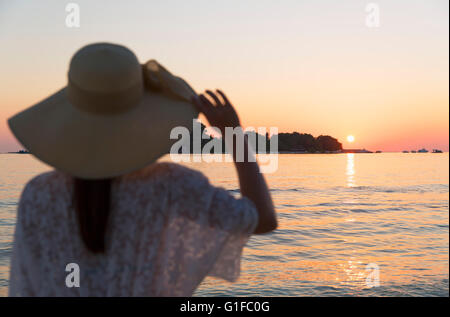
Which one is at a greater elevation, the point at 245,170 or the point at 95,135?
the point at 95,135

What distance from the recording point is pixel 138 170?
1203 millimetres

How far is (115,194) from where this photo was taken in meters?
1.19

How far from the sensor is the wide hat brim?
45.6 inches

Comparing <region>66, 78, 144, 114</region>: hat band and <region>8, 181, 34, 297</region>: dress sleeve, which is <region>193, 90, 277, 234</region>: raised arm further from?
<region>8, 181, 34, 297</region>: dress sleeve

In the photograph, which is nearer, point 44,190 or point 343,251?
point 44,190

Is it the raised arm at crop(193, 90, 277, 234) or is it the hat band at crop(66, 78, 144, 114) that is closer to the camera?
the hat band at crop(66, 78, 144, 114)

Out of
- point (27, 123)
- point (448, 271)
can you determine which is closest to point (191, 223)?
point (27, 123)

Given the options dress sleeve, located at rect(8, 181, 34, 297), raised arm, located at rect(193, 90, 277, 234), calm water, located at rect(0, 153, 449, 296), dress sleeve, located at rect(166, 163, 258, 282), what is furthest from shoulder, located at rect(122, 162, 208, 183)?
calm water, located at rect(0, 153, 449, 296)

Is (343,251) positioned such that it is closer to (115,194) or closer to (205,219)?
(205,219)

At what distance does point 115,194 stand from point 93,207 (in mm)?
68

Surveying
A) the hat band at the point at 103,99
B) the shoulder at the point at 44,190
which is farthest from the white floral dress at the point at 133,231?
the hat band at the point at 103,99

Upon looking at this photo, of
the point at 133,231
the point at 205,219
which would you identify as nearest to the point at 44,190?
the point at 133,231

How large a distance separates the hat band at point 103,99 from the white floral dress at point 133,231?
19 cm

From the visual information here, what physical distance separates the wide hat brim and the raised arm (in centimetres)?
9
